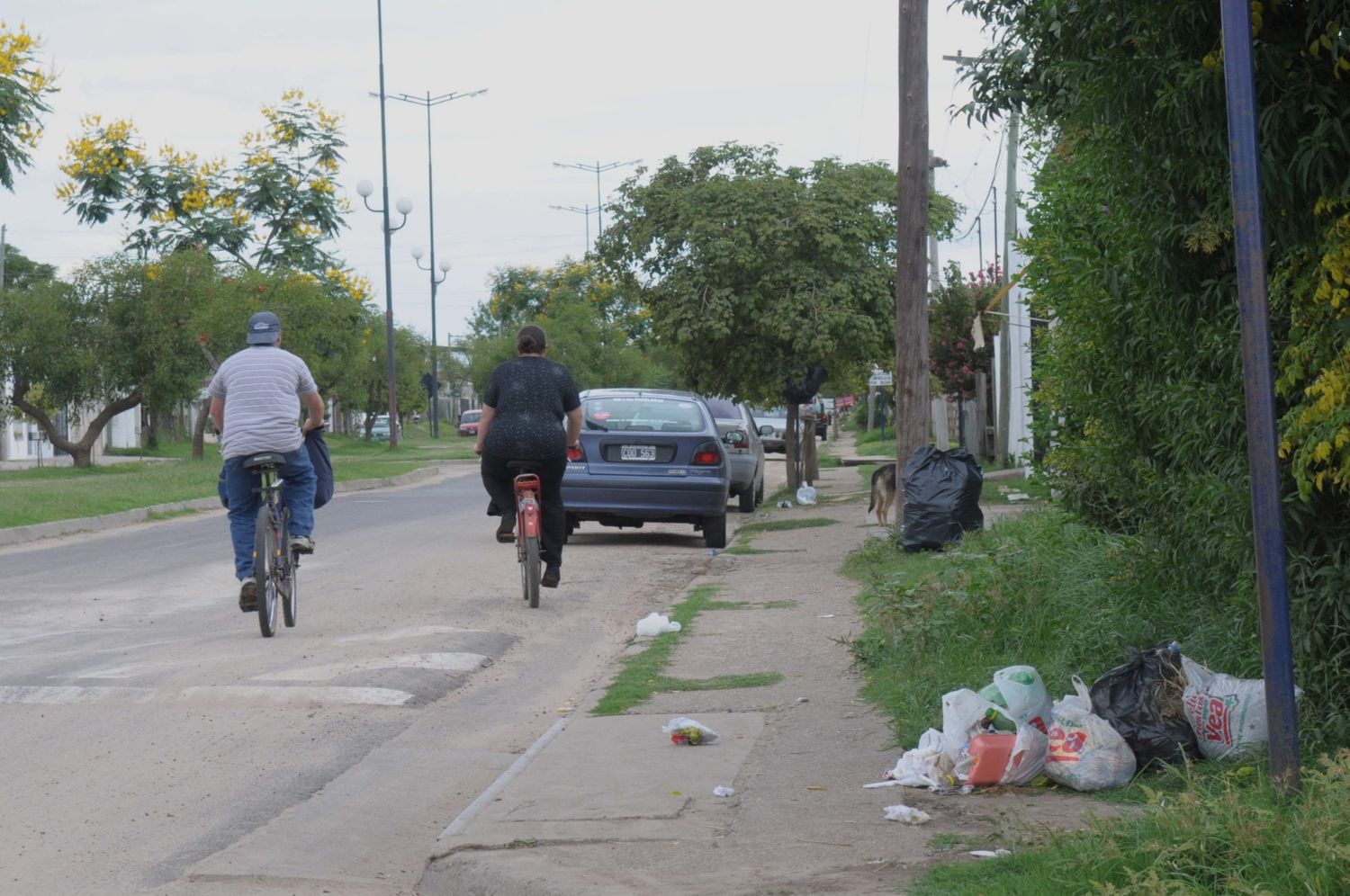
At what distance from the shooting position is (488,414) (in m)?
10.6

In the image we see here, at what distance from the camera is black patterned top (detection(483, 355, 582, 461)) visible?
34.2 feet

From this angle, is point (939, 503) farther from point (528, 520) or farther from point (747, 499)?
point (747, 499)

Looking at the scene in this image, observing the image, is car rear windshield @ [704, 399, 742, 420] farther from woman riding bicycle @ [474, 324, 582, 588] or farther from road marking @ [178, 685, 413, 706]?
road marking @ [178, 685, 413, 706]

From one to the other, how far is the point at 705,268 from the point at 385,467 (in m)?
12.6

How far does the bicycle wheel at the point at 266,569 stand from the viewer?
8.81 metres

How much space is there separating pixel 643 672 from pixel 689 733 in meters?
1.89

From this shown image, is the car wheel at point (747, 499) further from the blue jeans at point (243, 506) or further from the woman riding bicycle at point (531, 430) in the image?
the blue jeans at point (243, 506)

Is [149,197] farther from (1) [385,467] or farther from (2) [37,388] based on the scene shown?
(1) [385,467]

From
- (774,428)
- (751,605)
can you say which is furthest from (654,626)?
(774,428)

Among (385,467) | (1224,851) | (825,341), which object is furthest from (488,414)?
(385,467)

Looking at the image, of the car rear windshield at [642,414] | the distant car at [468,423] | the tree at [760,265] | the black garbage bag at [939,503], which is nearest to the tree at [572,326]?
the distant car at [468,423]

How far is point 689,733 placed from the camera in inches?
241

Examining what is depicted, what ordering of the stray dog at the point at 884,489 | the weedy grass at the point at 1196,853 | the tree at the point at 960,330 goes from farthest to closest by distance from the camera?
the tree at the point at 960,330
the stray dog at the point at 884,489
the weedy grass at the point at 1196,853

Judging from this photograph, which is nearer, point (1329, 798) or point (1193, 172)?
point (1329, 798)
